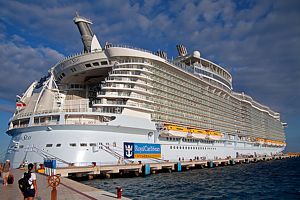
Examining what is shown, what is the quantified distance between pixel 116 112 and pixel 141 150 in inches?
240

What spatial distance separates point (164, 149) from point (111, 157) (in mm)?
10998

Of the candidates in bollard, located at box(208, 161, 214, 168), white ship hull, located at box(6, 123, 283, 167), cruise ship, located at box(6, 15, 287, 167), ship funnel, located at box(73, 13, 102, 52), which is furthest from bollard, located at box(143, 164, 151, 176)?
ship funnel, located at box(73, 13, 102, 52)

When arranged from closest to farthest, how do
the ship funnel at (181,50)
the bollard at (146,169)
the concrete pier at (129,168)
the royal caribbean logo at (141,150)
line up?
the concrete pier at (129,168) → the bollard at (146,169) → the royal caribbean logo at (141,150) → the ship funnel at (181,50)

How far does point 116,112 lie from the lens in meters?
38.1

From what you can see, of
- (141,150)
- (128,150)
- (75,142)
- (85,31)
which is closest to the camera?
(75,142)

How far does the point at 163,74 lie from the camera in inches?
1932

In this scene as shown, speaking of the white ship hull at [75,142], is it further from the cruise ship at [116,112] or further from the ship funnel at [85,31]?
the ship funnel at [85,31]

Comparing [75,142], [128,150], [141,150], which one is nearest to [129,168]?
[128,150]

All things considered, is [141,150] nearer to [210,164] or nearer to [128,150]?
[128,150]

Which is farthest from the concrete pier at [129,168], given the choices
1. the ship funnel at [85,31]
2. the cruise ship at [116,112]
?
the ship funnel at [85,31]

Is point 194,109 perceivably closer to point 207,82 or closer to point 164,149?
point 207,82

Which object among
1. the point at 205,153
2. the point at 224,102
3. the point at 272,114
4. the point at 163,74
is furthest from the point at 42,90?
the point at 272,114

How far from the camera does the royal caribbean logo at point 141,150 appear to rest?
121 ft

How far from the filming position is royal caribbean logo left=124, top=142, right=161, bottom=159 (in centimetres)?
3697
